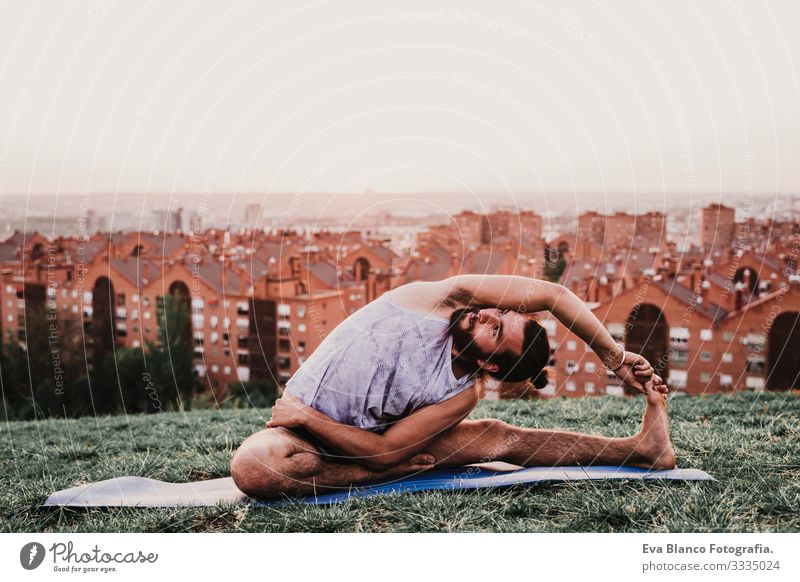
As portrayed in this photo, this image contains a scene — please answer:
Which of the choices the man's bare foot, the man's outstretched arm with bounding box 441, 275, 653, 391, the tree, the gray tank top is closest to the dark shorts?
the gray tank top

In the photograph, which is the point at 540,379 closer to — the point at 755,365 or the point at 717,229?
the point at 717,229

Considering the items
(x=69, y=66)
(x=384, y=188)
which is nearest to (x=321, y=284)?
(x=384, y=188)

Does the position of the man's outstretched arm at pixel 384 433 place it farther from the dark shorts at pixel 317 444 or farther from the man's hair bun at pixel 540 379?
the man's hair bun at pixel 540 379

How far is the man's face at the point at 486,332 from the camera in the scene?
4707 mm

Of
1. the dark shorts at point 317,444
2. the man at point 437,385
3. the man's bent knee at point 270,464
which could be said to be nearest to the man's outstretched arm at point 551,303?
the man at point 437,385

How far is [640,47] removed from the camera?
17.7ft

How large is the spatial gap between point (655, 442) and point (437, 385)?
1478 mm

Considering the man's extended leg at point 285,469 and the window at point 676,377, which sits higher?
the window at point 676,377

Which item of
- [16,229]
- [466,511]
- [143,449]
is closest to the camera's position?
[466,511]

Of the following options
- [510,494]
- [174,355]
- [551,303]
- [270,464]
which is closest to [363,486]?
[270,464]

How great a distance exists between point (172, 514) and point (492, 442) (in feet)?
6.90

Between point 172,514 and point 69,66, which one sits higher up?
point 69,66

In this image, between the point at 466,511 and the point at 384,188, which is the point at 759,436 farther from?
the point at 384,188

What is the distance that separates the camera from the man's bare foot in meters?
4.59
